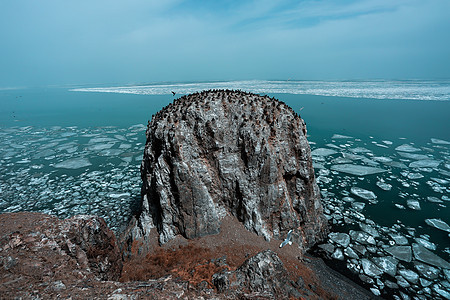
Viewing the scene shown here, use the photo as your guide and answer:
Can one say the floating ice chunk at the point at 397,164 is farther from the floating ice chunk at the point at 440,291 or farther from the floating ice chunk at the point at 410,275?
the floating ice chunk at the point at 440,291

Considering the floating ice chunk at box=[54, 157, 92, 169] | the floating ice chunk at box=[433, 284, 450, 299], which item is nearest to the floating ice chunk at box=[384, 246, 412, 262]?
the floating ice chunk at box=[433, 284, 450, 299]

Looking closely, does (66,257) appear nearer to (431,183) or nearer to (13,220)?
(13,220)

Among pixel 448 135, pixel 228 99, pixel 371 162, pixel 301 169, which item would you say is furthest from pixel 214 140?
pixel 448 135

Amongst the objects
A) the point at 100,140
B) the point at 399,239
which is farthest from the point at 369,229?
the point at 100,140

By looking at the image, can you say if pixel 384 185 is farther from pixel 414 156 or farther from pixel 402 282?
pixel 402 282

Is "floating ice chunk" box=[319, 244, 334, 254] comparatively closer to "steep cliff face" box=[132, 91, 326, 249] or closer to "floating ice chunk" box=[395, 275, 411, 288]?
"steep cliff face" box=[132, 91, 326, 249]

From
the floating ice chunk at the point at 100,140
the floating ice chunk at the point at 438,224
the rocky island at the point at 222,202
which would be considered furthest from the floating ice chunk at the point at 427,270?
the floating ice chunk at the point at 100,140

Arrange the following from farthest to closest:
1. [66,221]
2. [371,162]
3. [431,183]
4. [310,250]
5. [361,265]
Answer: [371,162] < [431,183] < [310,250] < [361,265] < [66,221]
